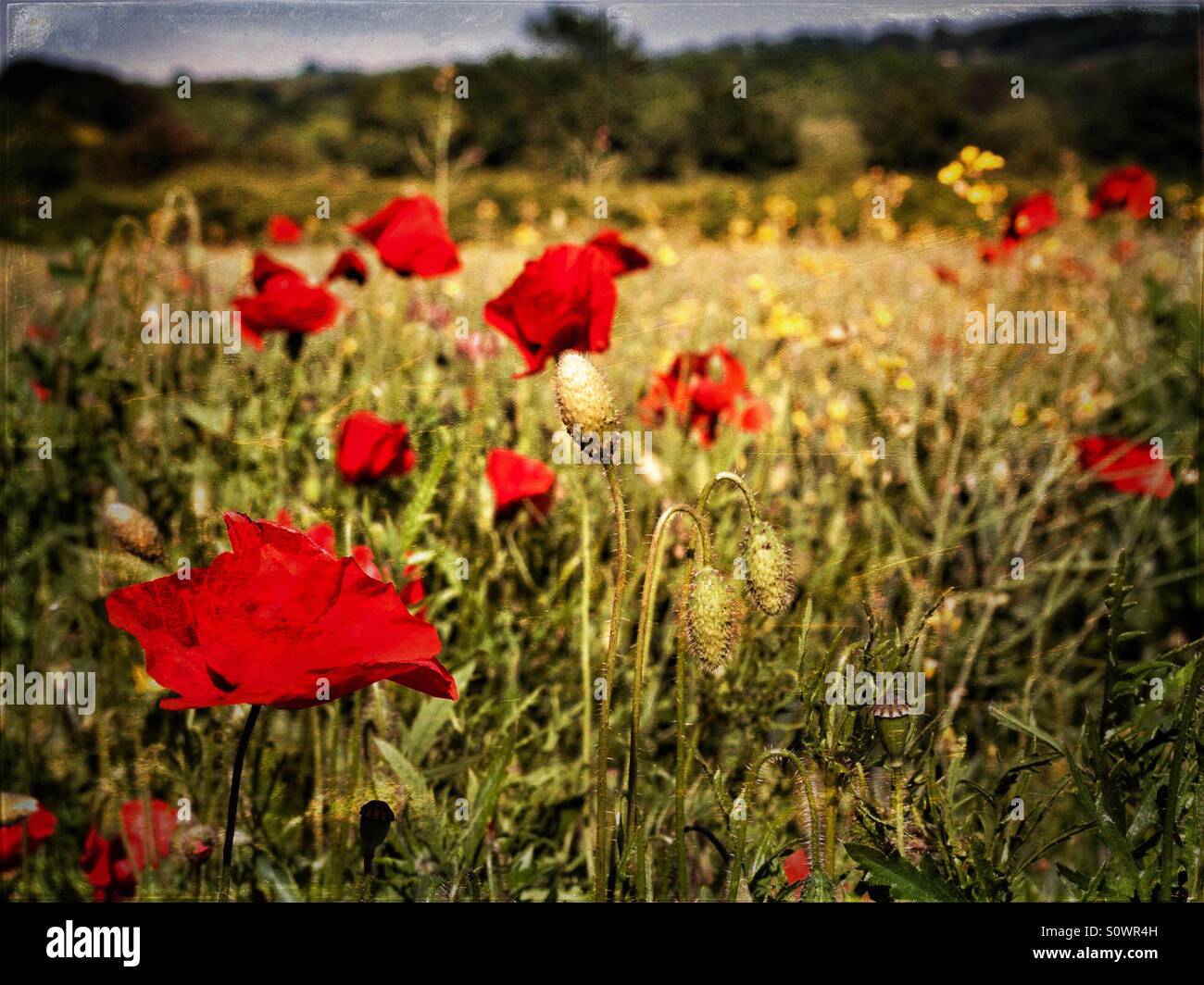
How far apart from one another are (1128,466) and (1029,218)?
0.32m

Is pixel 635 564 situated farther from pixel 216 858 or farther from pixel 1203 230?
pixel 1203 230

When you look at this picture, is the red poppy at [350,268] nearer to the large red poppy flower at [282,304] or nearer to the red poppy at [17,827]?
the large red poppy flower at [282,304]

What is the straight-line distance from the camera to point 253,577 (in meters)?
0.52

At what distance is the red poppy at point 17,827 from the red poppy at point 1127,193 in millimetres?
1459

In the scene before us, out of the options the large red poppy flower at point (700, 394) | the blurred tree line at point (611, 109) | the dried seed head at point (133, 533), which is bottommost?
the dried seed head at point (133, 533)

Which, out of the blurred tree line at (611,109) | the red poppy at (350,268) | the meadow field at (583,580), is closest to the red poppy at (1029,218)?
the meadow field at (583,580)

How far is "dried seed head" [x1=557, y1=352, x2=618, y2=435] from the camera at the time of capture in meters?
0.57

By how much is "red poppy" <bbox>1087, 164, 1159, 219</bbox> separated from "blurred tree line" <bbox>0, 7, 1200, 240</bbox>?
67 millimetres

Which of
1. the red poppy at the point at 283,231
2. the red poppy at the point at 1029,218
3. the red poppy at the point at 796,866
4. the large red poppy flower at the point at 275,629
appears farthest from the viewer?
the red poppy at the point at 283,231

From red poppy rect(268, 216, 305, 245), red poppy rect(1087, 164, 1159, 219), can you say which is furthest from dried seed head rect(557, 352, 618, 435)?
red poppy rect(1087, 164, 1159, 219)

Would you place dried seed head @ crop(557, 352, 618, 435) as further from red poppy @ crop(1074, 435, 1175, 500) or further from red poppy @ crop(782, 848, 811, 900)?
red poppy @ crop(1074, 435, 1175, 500)

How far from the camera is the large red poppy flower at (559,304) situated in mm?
672

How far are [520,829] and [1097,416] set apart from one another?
1.13 metres

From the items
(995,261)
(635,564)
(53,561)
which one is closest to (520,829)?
(635,564)
